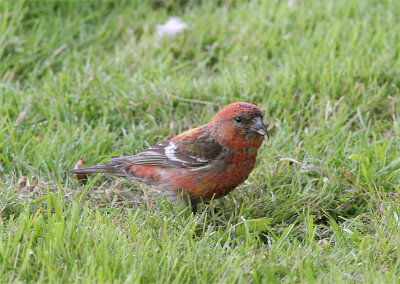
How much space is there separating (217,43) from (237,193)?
8.07ft

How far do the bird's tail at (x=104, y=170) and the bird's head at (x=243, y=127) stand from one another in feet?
2.67

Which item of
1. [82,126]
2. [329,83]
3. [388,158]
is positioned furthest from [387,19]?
[82,126]

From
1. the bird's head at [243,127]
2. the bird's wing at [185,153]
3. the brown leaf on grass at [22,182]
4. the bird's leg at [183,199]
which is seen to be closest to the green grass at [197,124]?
the brown leaf on grass at [22,182]

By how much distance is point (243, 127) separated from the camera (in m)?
4.40

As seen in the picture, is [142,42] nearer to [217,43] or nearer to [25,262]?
[217,43]

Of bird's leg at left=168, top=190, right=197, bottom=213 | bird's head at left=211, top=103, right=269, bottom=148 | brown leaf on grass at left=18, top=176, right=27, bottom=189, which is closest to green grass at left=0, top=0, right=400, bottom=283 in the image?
brown leaf on grass at left=18, top=176, right=27, bottom=189

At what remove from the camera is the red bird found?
169 inches

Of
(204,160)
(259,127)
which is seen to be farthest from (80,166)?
(259,127)

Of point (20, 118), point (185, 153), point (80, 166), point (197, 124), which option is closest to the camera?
point (185, 153)

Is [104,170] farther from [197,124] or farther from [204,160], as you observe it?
[197,124]

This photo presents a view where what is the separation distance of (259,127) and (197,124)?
1.19 meters

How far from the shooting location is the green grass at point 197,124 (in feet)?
11.2

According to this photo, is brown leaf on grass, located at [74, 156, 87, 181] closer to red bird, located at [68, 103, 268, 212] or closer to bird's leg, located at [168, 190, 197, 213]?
red bird, located at [68, 103, 268, 212]

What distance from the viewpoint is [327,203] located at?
435cm
